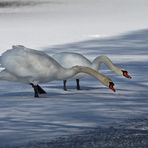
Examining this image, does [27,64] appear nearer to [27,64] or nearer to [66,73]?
[27,64]

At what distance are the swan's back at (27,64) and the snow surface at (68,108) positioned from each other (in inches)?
13.9

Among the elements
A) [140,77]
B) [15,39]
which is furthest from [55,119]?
[15,39]

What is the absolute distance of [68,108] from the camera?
892 cm

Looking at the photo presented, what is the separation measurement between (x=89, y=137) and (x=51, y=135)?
401 millimetres

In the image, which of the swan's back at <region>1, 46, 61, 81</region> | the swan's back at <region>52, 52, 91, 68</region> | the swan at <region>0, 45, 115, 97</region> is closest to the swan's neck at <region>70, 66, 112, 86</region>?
the swan at <region>0, 45, 115, 97</region>

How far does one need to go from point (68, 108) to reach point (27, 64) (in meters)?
1.17

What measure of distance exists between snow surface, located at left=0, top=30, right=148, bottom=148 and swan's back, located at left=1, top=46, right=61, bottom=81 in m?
0.35

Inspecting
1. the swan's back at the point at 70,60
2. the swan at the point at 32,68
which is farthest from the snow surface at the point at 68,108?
the swan's back at the point at 70,60

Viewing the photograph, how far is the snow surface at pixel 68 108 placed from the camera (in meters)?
7.60

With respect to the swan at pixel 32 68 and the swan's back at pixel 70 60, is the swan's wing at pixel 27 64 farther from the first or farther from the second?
the swan's back at pixel 70 60

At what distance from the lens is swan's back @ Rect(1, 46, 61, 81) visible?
9.68 meters

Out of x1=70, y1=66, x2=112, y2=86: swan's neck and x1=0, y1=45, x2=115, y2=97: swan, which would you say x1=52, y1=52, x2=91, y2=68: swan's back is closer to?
x1=0, y1=45, x2=115, y2=97: swan

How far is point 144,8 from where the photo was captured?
103 feet

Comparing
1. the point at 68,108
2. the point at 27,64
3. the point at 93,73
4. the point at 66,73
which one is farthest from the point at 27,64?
the point at 68,108
